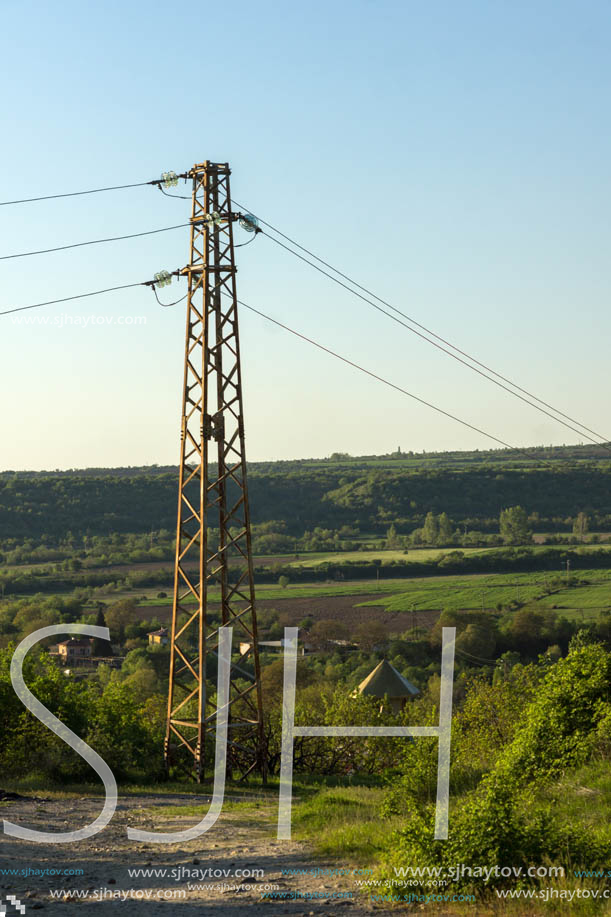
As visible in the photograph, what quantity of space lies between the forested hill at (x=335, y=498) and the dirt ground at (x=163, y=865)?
11643 centimetres

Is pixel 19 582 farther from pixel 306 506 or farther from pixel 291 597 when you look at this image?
pixel 306 506

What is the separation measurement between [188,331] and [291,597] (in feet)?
304

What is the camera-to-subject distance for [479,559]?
450ft

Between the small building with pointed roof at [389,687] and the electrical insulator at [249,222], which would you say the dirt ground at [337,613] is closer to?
the small building with pointed roof at [389,687]

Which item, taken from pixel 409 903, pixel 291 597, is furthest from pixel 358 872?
pixel 291 597

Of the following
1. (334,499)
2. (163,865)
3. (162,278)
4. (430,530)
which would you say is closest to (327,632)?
(162,278)

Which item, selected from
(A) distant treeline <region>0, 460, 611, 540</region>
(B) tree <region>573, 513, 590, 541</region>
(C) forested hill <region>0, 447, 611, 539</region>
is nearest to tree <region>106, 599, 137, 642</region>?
(A) distant treeline <region>0, 460, 611, 540</region>

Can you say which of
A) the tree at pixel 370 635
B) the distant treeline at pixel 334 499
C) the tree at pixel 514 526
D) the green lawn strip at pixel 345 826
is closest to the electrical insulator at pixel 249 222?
the green lawn strip at pixel 345 826

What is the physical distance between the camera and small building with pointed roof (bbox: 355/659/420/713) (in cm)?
3719

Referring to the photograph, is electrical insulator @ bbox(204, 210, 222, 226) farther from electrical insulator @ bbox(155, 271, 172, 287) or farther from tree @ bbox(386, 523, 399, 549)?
tree @ bbox(386, 523, 399, 549)

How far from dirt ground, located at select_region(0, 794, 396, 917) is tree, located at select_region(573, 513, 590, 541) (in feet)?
Answer: 466

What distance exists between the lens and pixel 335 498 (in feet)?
552

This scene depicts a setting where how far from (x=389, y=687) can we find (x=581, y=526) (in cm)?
11920

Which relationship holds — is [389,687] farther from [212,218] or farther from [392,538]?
[392,538]
